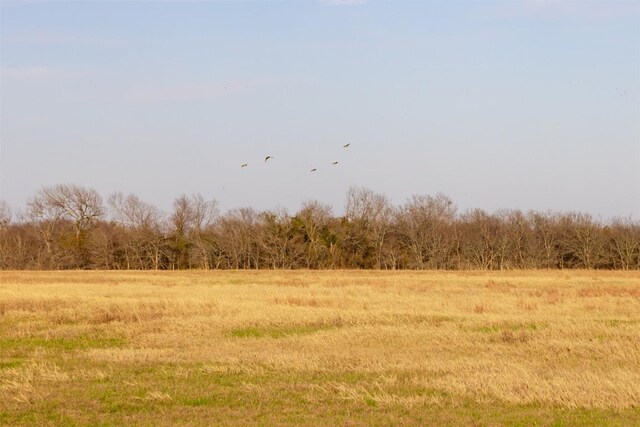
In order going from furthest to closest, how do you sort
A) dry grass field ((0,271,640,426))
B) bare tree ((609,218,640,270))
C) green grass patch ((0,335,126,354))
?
1. bare tree ((609,218,640,270))
2. green grass patch ((0,335,126,354))
3. dry grass field ((0,271,640,426))

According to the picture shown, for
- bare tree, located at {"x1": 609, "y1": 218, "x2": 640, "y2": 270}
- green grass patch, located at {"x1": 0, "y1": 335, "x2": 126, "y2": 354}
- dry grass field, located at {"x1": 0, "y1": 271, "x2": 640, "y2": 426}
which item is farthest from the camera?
bare tree, located at {"x1": 609, "y1": 218, "x2": 640, "y2": 270}

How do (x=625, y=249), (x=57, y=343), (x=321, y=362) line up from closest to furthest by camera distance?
(x=321, y=362)
(x=57, y=343)
(x=625, y=249)

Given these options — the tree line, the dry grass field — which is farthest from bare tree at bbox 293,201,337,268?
the dry grass field

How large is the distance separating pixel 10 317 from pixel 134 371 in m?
12.8

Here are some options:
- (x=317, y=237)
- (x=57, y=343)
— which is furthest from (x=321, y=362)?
(x=317, y=237)

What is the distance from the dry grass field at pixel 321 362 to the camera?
1060cm

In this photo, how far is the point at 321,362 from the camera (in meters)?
14.9

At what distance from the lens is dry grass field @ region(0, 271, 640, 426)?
1060 cm

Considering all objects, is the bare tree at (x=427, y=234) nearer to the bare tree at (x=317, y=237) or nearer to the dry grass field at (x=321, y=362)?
the bare tree at (x=317, y=237)

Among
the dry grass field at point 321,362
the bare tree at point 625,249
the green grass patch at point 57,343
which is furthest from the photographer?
the bare tree at point 625,249

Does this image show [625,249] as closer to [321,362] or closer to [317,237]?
[317,237]

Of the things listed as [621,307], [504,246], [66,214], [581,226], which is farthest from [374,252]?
[621,307]

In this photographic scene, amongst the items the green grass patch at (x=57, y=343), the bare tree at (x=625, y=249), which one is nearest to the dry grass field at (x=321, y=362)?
the green grass patch at (x=57, y=343)

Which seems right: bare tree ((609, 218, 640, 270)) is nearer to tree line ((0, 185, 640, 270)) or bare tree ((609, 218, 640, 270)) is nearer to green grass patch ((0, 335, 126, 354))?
tree line ((0, 185, 640, 270))
